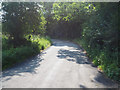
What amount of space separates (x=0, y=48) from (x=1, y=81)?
5555mm

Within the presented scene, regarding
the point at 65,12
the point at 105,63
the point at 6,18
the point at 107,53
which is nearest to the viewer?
the point at 105,63

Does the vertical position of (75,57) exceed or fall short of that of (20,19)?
it falls short

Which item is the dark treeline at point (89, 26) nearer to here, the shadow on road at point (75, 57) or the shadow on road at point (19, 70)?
the shadow on road at point (75, 57)

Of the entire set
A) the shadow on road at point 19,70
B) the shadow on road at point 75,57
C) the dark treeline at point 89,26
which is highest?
the dark treeline at point 89,26

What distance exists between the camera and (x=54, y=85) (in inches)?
206

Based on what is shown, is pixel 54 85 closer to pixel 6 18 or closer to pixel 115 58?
pixel 115 58

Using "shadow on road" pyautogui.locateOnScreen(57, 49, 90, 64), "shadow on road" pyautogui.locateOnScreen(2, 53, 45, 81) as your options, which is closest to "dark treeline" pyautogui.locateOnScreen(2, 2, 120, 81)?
"shadow on road" pyautogui.locateOnScreen(57, 49, 90, 64)

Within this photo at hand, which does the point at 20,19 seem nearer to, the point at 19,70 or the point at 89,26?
the point at 19,70

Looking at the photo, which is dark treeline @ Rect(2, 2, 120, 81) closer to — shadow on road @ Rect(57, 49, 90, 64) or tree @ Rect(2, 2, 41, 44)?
tree @ Rect(2, 2, 41, 44)

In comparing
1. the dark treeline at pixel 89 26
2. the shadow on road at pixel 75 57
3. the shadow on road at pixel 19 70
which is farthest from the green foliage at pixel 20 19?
the shadow on road at pixel 19 70

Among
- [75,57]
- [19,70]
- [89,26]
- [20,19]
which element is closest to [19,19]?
[20,19]

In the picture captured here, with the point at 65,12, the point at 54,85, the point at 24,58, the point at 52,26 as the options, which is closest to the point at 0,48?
the point at 24,58

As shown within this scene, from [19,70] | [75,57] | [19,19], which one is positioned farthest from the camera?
[19,19]

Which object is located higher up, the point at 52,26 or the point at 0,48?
the point at 52,26
